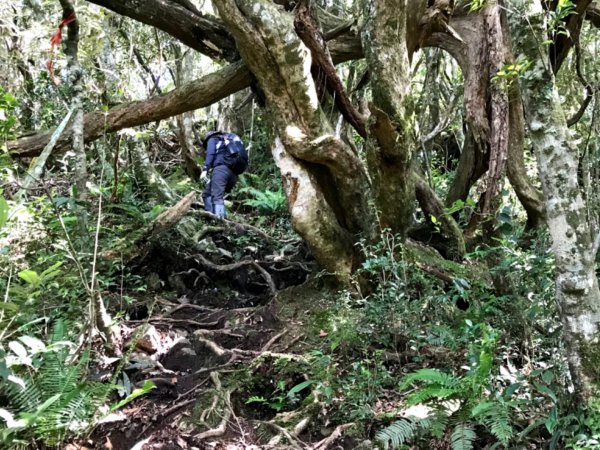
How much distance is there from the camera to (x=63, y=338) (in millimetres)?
3449

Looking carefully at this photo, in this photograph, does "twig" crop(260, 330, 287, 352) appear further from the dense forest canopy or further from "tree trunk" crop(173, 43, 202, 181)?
"tree trunk" crop(173, 43, 202, 181)

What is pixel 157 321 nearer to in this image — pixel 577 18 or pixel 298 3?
pixel 298 3

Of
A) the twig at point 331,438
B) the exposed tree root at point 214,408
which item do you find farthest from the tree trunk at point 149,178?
the twig at point 331,438

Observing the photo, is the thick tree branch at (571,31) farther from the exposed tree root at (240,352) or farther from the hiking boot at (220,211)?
the hiking boot at (220,211)

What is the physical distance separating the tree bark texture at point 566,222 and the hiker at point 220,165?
5308mm

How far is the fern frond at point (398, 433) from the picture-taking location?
9.45 feet

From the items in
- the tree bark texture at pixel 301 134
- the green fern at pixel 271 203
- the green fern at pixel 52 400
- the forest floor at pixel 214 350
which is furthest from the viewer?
the green fern at pixel 271 203

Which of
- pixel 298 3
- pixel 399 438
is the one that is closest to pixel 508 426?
pixel 399 438

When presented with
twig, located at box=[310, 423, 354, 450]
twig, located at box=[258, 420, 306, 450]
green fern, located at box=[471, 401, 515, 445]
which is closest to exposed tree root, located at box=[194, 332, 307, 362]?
twig, located at box=[258, 420, 306, 450]

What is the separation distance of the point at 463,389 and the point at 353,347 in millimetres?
1231

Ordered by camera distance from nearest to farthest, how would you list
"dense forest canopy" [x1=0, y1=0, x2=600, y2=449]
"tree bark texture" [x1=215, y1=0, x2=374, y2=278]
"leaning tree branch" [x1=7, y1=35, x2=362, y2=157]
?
"dense forest canopy" [x1=0, y1=0, x2=600, y2=449], "tree bark texture" [x1=215, y1=0, x2=374, y2=278], "leaning tree branch" [x1=7, y1=35, x2=362, y2=157]

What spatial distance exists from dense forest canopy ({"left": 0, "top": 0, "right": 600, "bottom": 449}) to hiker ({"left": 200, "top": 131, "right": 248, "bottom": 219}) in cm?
10

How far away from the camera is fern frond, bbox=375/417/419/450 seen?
2.88m

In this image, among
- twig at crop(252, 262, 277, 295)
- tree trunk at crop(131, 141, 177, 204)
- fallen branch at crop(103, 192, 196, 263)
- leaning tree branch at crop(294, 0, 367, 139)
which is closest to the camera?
leaning tree branch at crop(294, 0, 367, 139)
